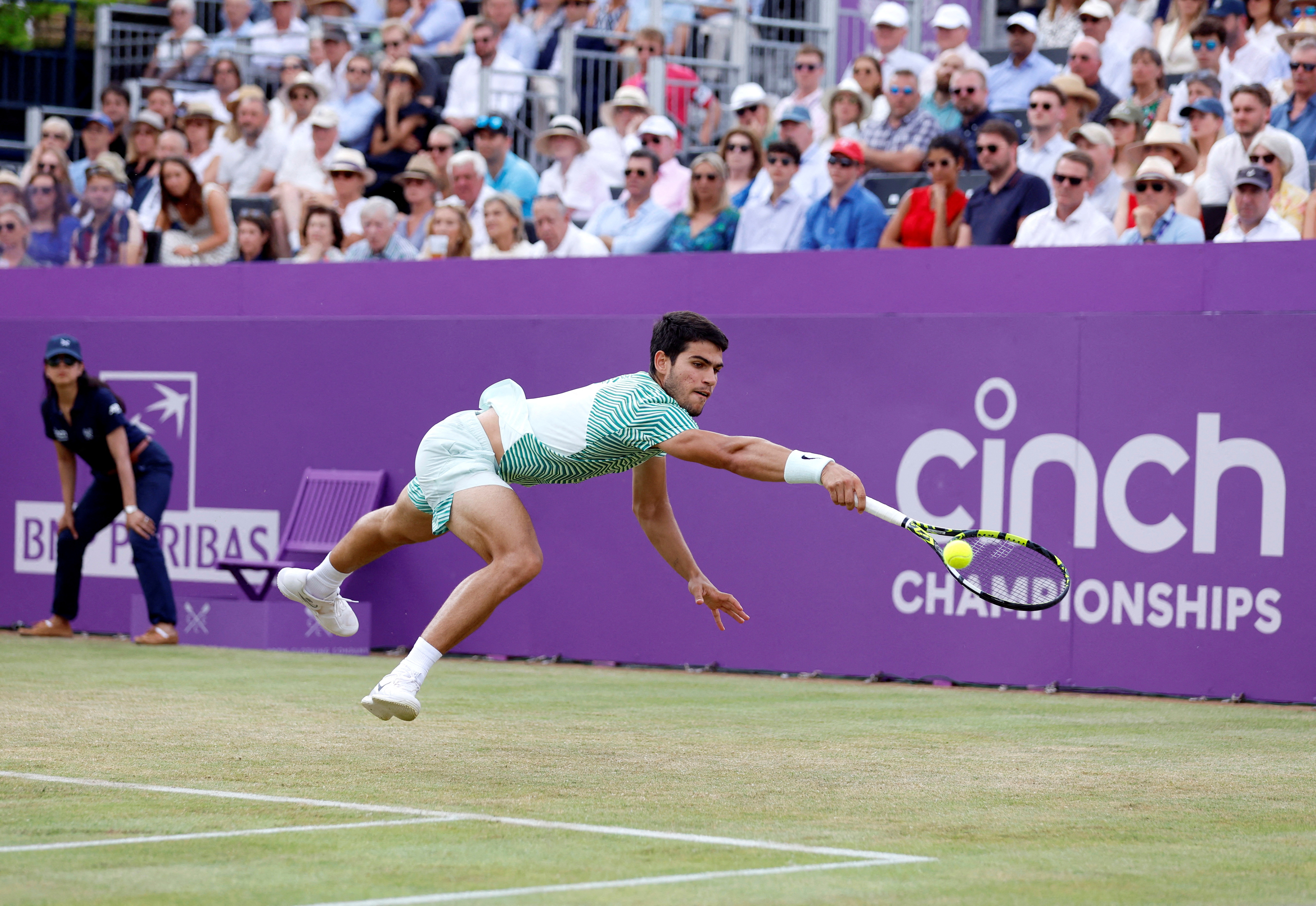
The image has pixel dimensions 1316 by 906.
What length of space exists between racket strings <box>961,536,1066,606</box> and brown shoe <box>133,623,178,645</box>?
7.29m

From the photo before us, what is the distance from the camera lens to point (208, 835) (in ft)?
19.8

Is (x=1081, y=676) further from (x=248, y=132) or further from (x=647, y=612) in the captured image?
(x=248, y=132)

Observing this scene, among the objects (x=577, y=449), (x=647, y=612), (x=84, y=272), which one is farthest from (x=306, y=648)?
(x=577, y=449)

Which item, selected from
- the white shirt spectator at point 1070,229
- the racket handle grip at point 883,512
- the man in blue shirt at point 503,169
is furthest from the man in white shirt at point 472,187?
the racket handle grip at point 883,512

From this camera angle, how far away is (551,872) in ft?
18.0

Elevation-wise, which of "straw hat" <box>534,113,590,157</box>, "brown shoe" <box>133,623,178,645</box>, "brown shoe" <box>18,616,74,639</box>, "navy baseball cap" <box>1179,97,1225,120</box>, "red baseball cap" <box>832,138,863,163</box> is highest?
"navy baseball cap" <box>1179,97,1225,120</box>

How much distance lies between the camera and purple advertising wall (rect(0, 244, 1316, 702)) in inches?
425

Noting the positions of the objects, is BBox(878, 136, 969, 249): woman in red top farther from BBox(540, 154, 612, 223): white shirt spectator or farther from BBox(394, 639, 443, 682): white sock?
BBox(394, 639, 443, 682): white sock

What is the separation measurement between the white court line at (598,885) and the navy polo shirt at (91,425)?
29.2 feet

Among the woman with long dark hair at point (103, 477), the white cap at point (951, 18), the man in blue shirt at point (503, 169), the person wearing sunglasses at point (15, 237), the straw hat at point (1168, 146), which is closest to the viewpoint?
the straw hat at point (1168, 146)

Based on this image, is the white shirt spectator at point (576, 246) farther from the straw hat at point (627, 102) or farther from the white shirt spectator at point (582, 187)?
the straw hat at point (627, 102)

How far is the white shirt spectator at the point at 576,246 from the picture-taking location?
14164 millimetres

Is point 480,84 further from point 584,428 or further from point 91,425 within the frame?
point 584,428

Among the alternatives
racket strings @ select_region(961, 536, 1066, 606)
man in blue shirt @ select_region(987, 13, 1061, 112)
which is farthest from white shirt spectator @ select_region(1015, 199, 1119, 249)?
racket strings @ select_region(961, 536, 1066, 606)
